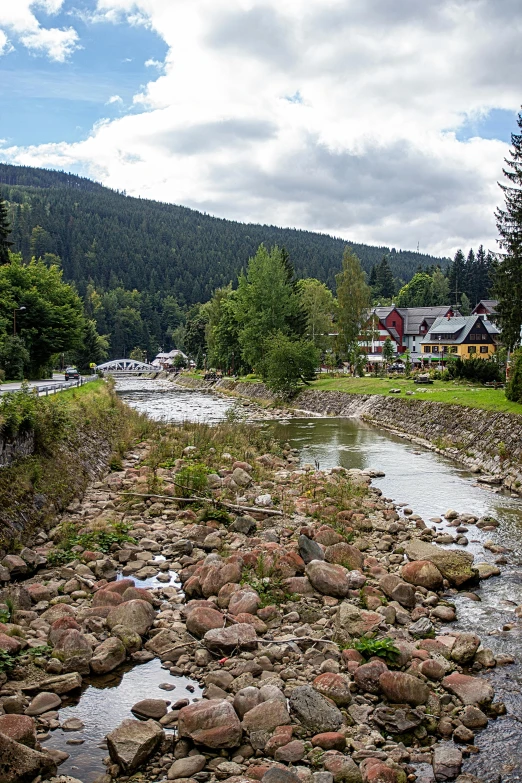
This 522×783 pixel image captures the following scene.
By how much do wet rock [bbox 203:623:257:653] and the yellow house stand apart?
267ft

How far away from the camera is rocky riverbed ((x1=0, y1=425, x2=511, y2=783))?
7680mm

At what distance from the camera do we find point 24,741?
7.51 meters

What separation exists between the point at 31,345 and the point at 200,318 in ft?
249

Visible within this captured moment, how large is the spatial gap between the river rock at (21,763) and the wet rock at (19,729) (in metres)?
0.22

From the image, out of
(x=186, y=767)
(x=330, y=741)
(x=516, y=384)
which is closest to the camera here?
(x=186, y=767)

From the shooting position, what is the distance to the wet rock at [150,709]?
846cm

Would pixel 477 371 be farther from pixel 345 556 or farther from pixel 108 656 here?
pixel 108 656

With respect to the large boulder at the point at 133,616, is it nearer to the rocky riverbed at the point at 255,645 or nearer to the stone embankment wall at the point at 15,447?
the rocky riverbed at the point at 255,645

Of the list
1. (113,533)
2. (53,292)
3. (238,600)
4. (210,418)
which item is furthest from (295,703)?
(53,292)

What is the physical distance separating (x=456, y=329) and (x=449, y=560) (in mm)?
86063

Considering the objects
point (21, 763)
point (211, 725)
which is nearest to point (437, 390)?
point (211, 725)

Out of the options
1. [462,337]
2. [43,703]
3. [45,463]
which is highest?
[462,337]

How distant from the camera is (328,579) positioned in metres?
12.6

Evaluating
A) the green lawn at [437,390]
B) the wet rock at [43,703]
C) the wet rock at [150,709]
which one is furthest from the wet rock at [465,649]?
the green lawn at [437,390]
